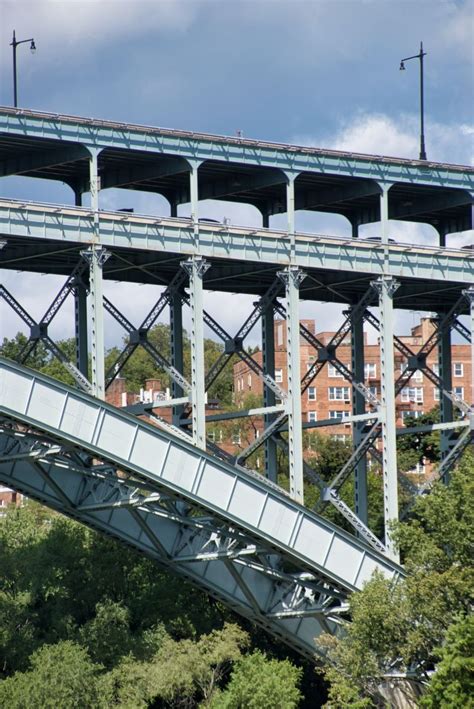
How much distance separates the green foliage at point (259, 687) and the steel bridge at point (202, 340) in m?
1.17

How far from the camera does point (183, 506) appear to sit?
49188 mm

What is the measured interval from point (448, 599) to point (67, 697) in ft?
41.0

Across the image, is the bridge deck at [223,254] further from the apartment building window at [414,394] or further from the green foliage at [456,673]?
the apartment building window at [414,394]

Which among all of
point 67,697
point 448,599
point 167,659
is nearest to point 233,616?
point 167,659

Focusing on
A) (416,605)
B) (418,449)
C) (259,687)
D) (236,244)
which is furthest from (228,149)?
(418,449)

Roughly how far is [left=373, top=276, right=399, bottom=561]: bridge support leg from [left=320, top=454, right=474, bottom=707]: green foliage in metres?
2.72

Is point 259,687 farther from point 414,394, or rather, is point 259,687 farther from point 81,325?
point 414,394

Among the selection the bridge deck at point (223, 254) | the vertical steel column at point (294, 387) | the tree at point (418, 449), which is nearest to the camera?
the bridge deck at point (223, 254)

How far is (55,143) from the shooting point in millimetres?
45969

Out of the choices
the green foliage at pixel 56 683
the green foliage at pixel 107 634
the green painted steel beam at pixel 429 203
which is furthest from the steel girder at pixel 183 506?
the green painted steel beam at pixel 429 203

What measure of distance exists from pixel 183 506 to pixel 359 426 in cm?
722

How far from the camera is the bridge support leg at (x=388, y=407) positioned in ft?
162

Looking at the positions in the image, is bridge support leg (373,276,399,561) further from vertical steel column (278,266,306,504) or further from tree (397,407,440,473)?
tree (397,407,440,473)

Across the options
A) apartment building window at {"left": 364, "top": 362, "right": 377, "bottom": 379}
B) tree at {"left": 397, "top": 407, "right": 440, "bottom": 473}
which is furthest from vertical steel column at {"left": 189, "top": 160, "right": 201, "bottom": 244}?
apartment building window at {"left": 364, "top": 362, "right": 377, "bottom": 379}
